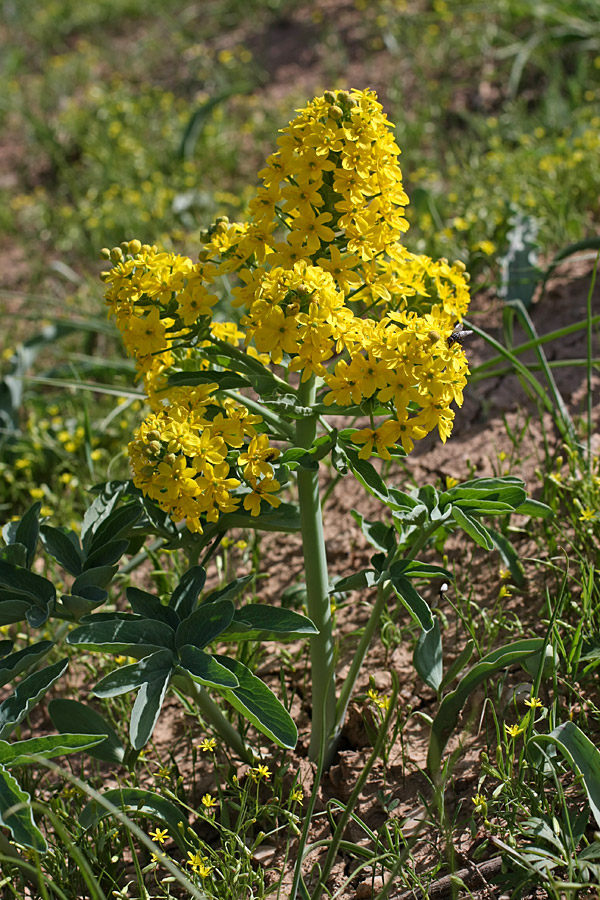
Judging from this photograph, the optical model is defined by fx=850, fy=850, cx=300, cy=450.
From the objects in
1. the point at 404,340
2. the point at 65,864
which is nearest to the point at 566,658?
the point at 404,340

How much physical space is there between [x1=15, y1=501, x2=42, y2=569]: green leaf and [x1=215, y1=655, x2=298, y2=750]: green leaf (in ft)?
Answer: 1.58

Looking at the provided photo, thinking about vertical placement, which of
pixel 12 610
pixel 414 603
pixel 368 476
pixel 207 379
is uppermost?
pixel 207 379

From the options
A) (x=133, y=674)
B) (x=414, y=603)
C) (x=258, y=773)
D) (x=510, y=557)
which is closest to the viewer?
(x=133, y=674)

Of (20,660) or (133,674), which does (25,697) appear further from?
(133,674)

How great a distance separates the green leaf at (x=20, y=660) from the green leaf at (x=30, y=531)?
0.64 feet

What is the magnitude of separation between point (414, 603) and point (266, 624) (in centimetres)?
26

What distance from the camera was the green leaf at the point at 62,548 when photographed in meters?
1.60

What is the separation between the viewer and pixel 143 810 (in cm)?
158

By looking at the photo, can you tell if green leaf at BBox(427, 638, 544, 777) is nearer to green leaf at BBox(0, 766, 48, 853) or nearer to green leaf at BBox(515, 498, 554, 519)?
green leaf at BBox(515, 498, 554, 519)

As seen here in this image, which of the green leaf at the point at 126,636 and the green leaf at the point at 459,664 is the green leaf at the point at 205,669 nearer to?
the green leaf at the point at 126,636

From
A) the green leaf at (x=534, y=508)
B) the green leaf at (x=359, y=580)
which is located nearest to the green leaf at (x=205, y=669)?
the green leaf at (x=359, y=580)

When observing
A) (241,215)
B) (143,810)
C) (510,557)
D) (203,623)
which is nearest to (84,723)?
(143,810)

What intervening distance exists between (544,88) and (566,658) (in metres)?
3.61

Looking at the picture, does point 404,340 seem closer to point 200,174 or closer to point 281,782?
point 281,782
